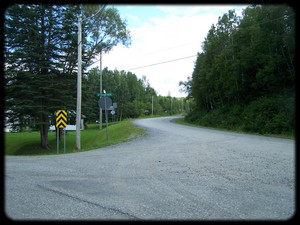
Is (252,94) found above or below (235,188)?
above

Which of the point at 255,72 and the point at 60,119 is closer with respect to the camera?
the point at 60,119

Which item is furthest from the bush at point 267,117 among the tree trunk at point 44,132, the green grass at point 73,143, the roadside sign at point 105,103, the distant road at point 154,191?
the tree trunk at point 44,132

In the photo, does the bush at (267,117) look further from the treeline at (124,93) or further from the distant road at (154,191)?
the treeline at (124,93)

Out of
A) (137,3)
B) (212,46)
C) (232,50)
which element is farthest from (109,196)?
(212,46)

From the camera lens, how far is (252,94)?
80.8 feet

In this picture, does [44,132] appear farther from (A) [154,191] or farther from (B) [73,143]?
(A) [154,191]

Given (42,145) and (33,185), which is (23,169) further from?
(42,145)

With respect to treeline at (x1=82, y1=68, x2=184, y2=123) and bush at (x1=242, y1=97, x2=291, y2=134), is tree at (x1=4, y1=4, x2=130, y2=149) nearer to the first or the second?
bush at (x1=242, y1=97, x2=291, y2=134)

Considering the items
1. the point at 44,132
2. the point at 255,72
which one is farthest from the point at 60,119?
the point at 255,72

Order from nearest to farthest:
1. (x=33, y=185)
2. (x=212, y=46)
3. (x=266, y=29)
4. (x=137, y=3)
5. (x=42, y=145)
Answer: (x=137, y=3) < (x=33, y=185) < (x=266, y=29) < (x=42, y=145) < (x=212, y=46)

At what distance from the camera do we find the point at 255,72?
2377 centimetres

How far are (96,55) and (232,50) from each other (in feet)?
49.5

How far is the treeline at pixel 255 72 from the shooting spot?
17.5m

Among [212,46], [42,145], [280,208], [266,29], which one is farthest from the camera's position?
[212,46]
